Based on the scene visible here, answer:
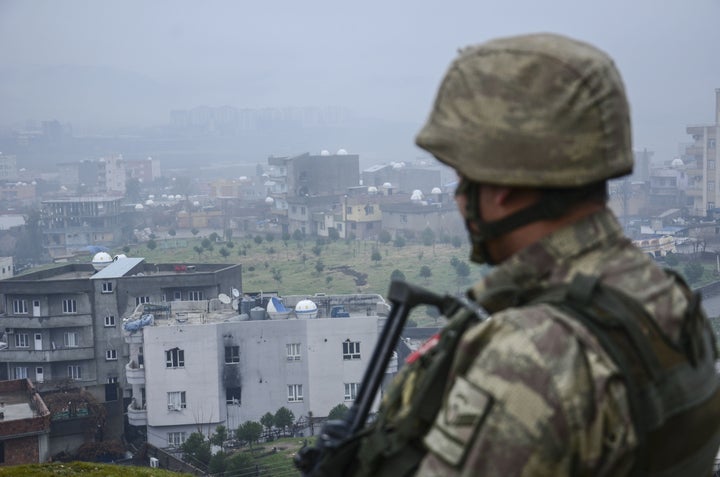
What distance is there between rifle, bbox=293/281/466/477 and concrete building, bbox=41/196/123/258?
49329mm

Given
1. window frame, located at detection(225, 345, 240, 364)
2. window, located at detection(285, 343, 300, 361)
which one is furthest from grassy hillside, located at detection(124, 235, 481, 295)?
window frame, located at detection(225, 345, 240, 364)

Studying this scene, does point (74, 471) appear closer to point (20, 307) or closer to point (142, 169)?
point (20, 307)

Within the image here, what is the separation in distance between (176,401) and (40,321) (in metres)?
5.73

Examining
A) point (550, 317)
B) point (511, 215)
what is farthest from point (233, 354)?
point (550, 317)

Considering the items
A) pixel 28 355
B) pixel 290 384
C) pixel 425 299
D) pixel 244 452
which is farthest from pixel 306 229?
pixel 425 299

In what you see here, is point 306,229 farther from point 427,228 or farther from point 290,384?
point 290,384

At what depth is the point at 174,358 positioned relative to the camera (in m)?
18.1

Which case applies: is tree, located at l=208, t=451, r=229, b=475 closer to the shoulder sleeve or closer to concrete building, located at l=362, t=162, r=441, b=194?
the shoulder sleeve

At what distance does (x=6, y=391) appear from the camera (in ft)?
60.4

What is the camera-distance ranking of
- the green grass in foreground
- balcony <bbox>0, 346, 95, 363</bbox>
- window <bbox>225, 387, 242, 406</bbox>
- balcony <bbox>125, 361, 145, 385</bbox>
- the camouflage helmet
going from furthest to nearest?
balcony <bbox>0, 346, 95, 363</bbox>
window <bbox>225, 387, 242, 406</bbox>
balcony <bbox>125, 361, 145, 385</bbox>
the green grass in foreground
the camouflage helmet

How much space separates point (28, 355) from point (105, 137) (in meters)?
118

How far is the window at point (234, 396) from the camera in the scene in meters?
18.9

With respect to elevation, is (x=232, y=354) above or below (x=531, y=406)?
below

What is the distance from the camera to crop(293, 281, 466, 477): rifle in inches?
44.9
